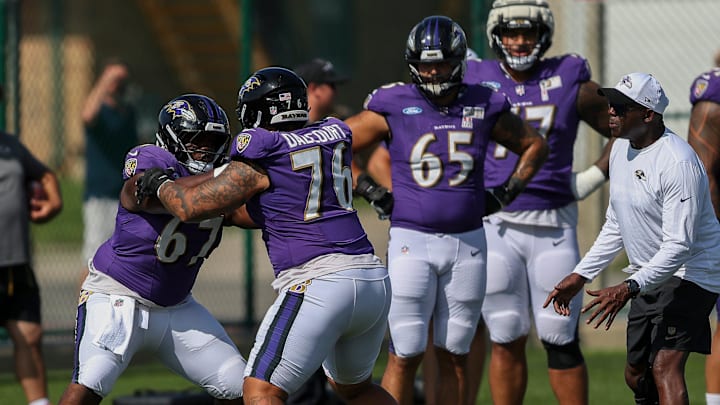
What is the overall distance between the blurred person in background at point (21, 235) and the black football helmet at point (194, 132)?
2.18m

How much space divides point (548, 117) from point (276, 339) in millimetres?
2483

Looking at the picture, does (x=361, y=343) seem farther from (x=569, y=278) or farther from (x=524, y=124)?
(x=524, y=124)

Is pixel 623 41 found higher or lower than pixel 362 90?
higher

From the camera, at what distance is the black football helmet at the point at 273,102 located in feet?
19.7

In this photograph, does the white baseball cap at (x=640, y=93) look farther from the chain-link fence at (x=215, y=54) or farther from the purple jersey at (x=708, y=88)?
the chain-link fence at (x=215, y=54)

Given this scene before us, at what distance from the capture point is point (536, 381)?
9383mm

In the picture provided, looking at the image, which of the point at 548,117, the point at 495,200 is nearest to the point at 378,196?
the point at 495,200

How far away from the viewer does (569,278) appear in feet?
20.5

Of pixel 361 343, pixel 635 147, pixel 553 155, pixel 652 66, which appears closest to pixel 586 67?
pixel 553 155

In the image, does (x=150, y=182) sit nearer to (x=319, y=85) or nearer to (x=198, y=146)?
(x=198, y=146)

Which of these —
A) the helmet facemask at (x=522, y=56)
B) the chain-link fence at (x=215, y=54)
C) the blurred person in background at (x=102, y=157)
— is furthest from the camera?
the chain-link fence at (x=215, y=54)

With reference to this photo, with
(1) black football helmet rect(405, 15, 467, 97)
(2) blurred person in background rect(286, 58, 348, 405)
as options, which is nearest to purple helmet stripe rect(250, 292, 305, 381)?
(1) black football helmet rect(405, 15, 467, 97)

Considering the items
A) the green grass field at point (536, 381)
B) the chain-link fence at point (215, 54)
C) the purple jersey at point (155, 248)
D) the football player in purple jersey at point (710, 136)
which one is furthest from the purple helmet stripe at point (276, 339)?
the chain-link fence at point (215, 54)

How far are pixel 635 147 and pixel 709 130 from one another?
Result: 1.18 m
